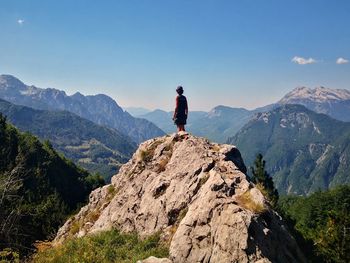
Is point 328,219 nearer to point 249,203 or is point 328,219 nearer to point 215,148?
point 215,148

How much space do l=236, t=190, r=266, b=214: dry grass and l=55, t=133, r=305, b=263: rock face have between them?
0.11 ft

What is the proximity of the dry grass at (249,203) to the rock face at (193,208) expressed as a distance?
0.03m

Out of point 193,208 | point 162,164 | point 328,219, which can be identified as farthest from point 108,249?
point 328,219

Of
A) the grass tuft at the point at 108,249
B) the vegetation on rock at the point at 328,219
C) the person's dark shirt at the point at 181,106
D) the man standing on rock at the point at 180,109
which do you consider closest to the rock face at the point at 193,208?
the grass tuft at the point at 108,249

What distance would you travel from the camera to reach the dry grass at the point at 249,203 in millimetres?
19141

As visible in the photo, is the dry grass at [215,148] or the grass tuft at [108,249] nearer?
the grass tuft at [108,249]

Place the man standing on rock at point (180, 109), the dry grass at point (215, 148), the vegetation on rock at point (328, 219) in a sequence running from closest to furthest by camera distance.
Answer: the dry grass at point (215, 148)
the man standing on rock at point (180, 109)
the vegetation on rock at point (328, 219)

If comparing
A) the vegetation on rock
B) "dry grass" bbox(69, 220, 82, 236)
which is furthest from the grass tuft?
the vegetation on rock

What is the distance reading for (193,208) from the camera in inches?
824

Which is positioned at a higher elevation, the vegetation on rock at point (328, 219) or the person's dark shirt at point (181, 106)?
the person's dark shirt at point (181, 106)

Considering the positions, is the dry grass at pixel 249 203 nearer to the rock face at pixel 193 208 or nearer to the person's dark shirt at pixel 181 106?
the rock face at pixel 193 208

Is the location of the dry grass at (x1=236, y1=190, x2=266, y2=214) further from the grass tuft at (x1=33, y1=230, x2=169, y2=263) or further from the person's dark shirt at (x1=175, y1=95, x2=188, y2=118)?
the person's dark shirt at (x1=175, y1=95, x2=188, y2=118)

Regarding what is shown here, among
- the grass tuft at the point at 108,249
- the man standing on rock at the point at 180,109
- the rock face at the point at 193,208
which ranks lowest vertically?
the grass tuft at the point at 108,249

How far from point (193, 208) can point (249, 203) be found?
3091mm
